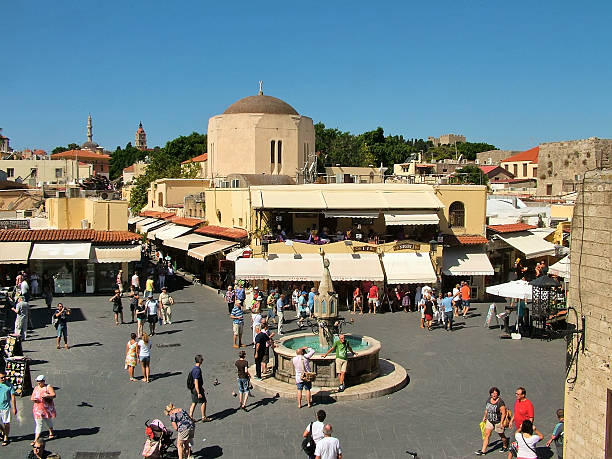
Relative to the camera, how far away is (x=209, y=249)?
103 feet

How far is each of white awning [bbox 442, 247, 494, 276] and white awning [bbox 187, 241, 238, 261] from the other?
32.1 ft

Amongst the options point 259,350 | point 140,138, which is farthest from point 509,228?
point 140,138

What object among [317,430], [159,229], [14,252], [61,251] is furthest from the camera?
[159,229]

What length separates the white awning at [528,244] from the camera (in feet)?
105

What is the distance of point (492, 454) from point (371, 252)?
54.1 ft

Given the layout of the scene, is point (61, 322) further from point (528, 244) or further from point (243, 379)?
point (528, 244)

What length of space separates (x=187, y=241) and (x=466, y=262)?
1405 centimetres

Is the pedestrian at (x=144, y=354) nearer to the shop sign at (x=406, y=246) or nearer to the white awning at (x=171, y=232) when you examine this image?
the shop sign at (x=406, y=246)

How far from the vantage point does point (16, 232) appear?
28875 millimetres

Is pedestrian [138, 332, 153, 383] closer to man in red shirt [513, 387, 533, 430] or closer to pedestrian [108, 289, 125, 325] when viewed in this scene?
pedestrian [108, 289, 125, 325]

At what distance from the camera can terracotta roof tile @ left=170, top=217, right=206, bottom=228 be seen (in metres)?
37.8

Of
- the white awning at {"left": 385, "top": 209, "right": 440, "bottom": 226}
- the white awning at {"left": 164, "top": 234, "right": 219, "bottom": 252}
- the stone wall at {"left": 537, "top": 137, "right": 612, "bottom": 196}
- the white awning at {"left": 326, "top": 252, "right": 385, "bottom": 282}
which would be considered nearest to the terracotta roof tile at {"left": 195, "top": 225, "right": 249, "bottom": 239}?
the white awning at {"left": 164, "top": 234, "right": 219, "bottom": 252}

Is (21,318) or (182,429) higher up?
(21,318)

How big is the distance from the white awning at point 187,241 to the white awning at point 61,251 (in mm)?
5660
